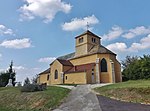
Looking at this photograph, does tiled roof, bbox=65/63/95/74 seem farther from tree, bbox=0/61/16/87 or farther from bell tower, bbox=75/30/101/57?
tree, bbox=0/61/16/87

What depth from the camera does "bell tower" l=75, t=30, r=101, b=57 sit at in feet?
156

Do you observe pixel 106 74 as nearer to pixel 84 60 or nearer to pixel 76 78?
pixel 76 78

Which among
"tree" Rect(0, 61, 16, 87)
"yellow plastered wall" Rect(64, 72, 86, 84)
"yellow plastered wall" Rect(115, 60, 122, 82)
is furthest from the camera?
"tree" Rect(0, 61, 16, 87)

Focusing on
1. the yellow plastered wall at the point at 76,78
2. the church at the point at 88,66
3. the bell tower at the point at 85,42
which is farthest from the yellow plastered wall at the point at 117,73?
the yellow plastered wall at the point at 76,78

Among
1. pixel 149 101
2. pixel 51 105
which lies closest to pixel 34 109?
pixel 51 105

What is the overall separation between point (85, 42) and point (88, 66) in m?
8.18

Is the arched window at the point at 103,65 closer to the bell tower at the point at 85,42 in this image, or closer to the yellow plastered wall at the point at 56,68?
the bell tower at the point at 85,42

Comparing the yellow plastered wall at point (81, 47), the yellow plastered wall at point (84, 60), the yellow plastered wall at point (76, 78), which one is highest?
the yellow plastered wall at point (81, 47)

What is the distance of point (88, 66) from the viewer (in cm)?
4194

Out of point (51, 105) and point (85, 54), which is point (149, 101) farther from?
point (85, 54)

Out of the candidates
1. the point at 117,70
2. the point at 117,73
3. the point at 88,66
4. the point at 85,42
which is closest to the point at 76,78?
the point at 88,66

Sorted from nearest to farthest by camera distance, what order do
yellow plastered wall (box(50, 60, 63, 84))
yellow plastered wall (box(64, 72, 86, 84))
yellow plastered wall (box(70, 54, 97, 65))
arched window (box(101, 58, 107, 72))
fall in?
yellow plastered wall (box(64, 72, 86, 84)), arched window (box(101, 58, 107, 72)), yellow plastered wall (box(70, 54, 97, 65)), yellow plastered wall (box(50, 60, 63, 84))

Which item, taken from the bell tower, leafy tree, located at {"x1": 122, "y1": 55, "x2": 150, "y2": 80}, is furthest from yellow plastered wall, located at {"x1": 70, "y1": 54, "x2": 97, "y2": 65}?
leafy tree, located at {"x1": 122, "y1": 55, "x2": 150, "y2": 80}

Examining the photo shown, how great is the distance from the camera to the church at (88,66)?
4059 cm
